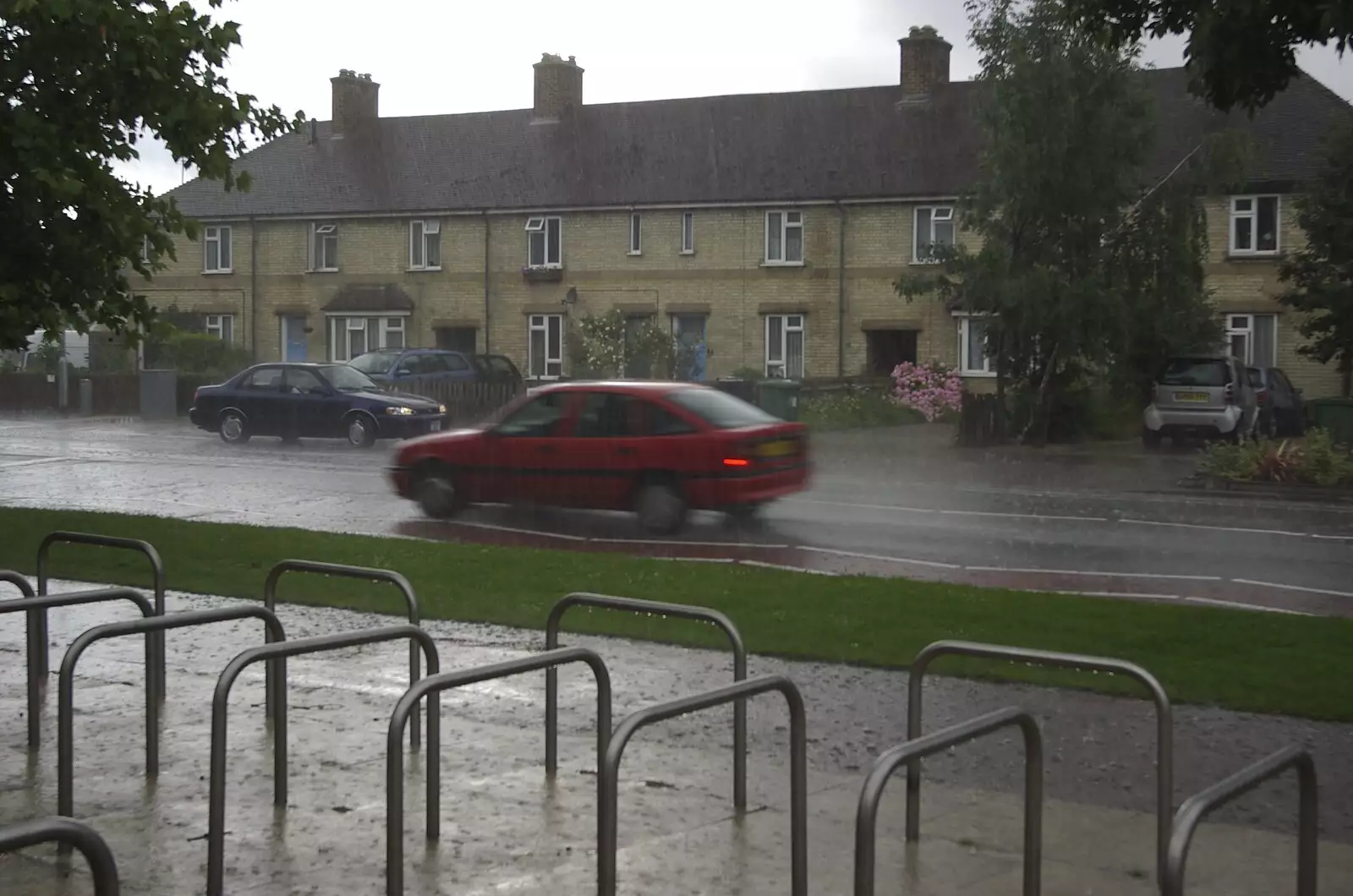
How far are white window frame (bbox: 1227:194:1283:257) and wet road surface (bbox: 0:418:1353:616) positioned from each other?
41.8 ft

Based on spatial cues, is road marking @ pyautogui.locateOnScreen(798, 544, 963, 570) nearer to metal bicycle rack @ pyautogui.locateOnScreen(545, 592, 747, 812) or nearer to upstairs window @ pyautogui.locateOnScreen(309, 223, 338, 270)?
metal bicycle rack @ pyautogui.locateOnScreen(545, 592, 747, 812)

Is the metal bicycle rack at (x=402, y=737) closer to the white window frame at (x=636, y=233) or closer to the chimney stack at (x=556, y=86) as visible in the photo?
the white window frame at (x=636, y=233)

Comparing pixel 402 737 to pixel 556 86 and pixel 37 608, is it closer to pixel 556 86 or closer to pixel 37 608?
pixel 37 608

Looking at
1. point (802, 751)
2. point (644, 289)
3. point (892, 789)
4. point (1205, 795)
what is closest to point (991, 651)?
point (802, 751)

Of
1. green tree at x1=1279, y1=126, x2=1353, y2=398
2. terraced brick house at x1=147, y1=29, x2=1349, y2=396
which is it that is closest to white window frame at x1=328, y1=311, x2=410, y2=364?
terraced brick house at x1=147, y1=29, x2=1349, y2=396

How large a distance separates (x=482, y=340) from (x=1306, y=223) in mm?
24036

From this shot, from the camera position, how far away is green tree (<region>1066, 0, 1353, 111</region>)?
970cm

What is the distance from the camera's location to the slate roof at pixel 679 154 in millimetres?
43062

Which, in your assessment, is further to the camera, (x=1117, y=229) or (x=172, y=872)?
(x=1117, y=229)

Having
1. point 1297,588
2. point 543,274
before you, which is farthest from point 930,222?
point 1297,588

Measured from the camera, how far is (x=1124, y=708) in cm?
895

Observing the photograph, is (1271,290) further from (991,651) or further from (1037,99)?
(991,651)

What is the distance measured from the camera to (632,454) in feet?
57.5

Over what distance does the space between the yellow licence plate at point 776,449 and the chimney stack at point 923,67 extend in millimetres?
30881
